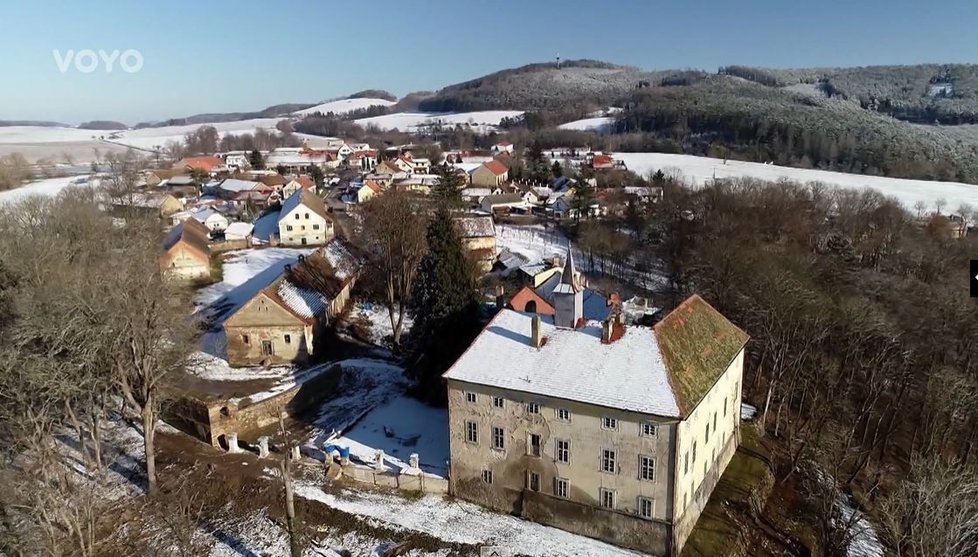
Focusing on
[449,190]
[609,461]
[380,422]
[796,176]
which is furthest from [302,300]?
[796,176]

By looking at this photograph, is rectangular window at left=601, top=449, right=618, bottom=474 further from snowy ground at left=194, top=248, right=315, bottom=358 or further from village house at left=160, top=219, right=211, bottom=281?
village house at left=160, top=219, right=211, bottom=281

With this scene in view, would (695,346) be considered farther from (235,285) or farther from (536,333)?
(235,285)

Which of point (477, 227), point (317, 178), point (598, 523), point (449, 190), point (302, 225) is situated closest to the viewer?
point (598, 523)

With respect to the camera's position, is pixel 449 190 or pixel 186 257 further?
pixel 449 190

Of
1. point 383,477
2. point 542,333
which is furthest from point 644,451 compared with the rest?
point 383,477

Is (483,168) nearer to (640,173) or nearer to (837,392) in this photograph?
(640,173)

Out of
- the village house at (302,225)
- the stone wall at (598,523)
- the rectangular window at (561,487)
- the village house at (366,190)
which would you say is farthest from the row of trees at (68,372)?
the village house at (366,190)
